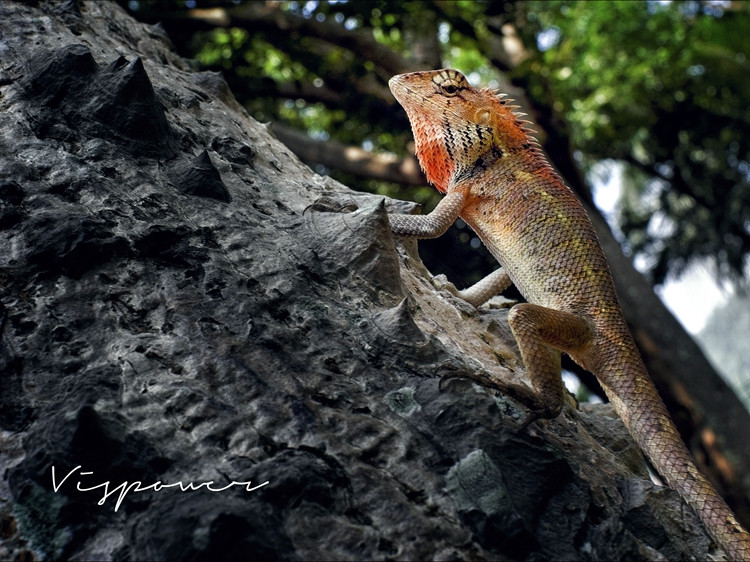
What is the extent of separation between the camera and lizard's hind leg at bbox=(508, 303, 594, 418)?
2938mm

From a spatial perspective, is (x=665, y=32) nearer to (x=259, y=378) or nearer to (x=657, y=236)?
(x=657, y=236)

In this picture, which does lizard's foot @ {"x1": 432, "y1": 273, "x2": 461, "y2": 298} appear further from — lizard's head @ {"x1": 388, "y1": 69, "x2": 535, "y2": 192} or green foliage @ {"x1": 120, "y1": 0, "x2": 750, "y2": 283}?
green foliage @ {"x1": 120, "y1": 0, "x2": 750, "y2": 283}

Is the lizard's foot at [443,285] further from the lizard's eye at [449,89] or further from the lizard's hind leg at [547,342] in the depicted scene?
the lizard's eye at [449,89]

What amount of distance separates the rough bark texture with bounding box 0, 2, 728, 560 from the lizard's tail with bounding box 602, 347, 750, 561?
0.12m

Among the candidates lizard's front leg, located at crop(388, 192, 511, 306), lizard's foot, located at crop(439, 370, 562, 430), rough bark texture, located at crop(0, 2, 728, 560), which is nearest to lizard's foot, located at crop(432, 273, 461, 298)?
lizard's front leg, located at crop(388, 192, 511, 306)

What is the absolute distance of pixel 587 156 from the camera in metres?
12.9

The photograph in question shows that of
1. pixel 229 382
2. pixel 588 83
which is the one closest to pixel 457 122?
pixel 229 382

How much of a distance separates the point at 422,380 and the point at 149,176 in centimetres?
138

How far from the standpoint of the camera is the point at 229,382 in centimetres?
223

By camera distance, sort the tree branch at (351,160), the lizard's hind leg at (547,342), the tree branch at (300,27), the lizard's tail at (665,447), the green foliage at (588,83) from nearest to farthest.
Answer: the lizard's tail at (665,447) < the lizard's hind leg at (547,342) < the tree branch at (300,27) < the green foliage at (588,83) < the tree branch at (351,160)

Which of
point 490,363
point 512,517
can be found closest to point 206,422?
point 512,517

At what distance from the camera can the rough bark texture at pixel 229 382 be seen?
75.6 inches

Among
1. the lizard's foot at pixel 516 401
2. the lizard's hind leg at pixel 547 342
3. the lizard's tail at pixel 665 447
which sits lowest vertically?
the lizard's tail at pixel 665 447

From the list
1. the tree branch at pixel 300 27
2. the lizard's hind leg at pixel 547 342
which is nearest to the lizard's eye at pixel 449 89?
the lizard's hind leg at pixel 547 342
